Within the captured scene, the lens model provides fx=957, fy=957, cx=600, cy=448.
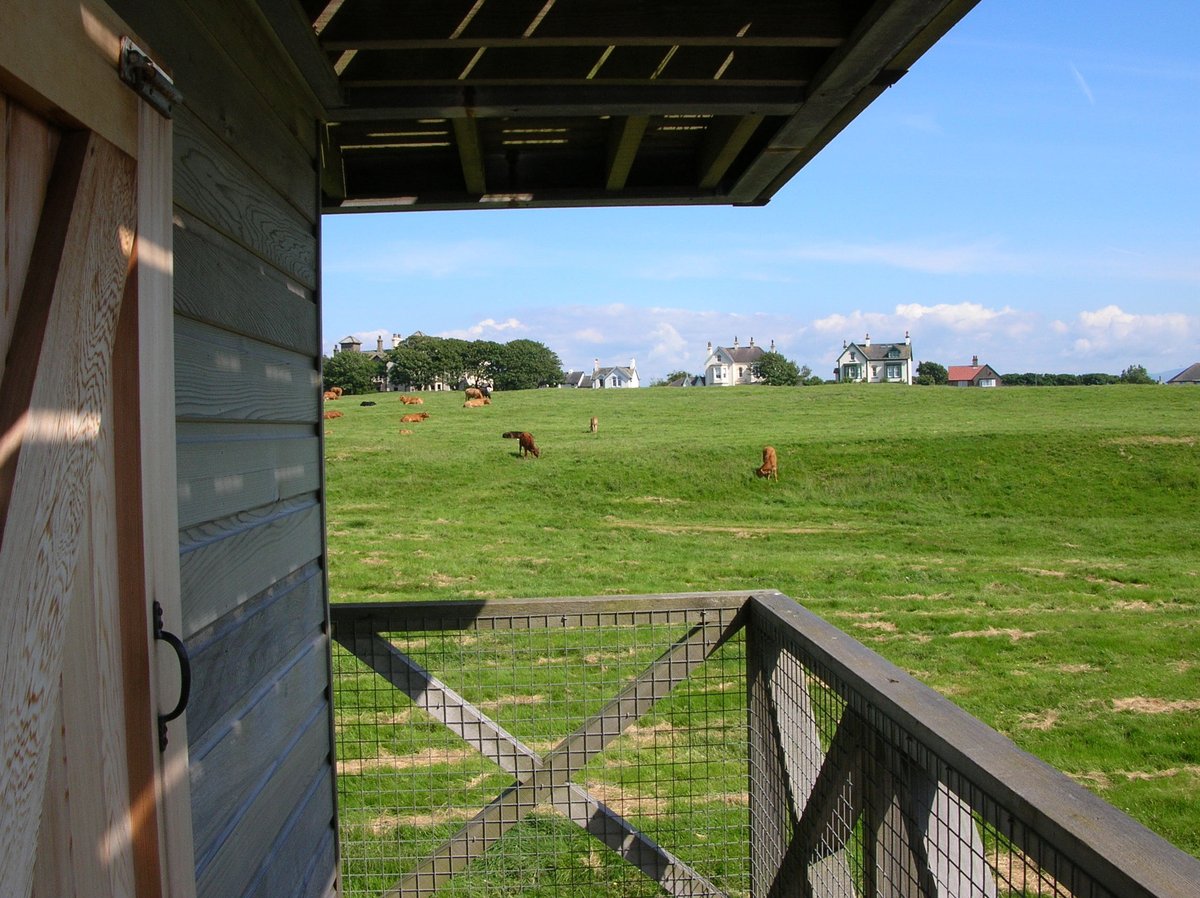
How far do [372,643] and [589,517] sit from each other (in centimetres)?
1296

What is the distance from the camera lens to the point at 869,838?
203 centimetres

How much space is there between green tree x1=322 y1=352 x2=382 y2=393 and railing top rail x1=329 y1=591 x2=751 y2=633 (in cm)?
6159

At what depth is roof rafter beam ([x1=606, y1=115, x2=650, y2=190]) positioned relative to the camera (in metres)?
2.76

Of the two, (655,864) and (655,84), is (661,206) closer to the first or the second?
(655,84)

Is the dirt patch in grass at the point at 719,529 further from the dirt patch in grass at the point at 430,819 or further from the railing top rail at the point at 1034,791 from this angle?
the railing top rail at the point at 1034,791

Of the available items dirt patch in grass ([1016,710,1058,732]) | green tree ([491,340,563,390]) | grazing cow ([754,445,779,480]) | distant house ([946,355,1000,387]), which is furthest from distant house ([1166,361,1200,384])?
dirt patch in grass ([1016,710,1058,732])

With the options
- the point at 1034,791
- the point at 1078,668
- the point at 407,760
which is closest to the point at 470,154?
the point at 1034,791

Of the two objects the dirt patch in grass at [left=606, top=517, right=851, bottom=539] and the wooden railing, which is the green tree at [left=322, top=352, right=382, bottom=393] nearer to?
the dirt patch in grass at [left=606, top=517, right=851, bottom=539]

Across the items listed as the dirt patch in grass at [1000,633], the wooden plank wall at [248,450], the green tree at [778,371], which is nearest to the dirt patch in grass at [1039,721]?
the dirt patch in grass at [1000,633]

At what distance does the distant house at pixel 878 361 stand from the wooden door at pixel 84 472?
317 feet

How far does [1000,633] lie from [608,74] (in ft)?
25.9

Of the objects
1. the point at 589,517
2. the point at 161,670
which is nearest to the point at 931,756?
the point at 161,670

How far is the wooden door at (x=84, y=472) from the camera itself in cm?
109

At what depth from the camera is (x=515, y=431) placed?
80.2 ft
